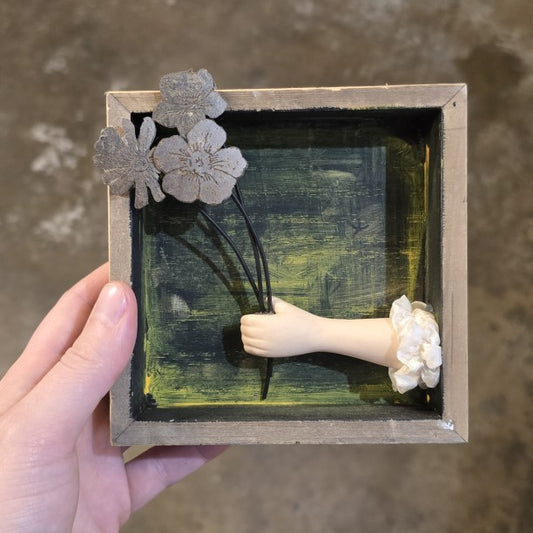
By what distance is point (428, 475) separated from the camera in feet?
3.98

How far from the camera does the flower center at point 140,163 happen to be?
0.75 meters

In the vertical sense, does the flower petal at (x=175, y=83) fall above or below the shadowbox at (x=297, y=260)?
above

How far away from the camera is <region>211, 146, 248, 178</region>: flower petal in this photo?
750mm

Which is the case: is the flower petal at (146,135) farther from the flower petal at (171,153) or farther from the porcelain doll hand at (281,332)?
the porcelain doll hand at (281,332)

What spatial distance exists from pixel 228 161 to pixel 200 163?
0.04 m

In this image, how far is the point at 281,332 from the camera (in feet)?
2.55

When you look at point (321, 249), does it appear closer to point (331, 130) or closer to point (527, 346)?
point (331, 130)

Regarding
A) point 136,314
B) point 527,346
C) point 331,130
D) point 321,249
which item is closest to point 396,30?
point 331,130

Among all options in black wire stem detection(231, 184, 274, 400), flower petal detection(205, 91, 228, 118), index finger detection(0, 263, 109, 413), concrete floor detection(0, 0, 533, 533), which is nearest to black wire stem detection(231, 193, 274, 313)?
black wire stem detection(231, 184, 274, 400)

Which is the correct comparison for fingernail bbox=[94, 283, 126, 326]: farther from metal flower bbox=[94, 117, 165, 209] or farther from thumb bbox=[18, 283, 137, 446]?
metal flower bbox=[94, 117, 165, 209]

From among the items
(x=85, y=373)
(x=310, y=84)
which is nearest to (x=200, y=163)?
(x=85, y=373)

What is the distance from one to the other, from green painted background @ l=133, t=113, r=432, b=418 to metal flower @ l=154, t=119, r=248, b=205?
0.35ft

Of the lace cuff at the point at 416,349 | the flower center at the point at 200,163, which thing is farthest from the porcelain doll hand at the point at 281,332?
the flower center at the point at 200,163

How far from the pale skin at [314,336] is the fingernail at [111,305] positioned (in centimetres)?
18
